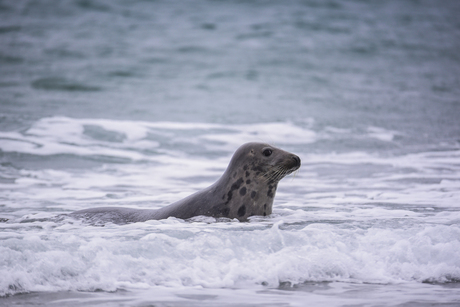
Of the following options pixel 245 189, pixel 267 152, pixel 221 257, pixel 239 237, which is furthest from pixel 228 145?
pixel 221 257

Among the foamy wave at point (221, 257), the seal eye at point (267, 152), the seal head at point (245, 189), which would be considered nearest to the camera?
the foamy wave at point (221, 257)

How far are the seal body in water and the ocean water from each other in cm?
26

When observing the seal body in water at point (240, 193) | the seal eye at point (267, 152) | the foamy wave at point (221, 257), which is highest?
the seal eye at point (267, 152)

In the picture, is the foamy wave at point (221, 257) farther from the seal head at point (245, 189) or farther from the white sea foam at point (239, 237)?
the seal head at point (245, 189)

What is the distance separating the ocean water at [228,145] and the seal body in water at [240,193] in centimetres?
26

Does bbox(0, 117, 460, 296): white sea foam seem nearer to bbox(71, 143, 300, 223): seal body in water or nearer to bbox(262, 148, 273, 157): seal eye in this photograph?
bbox(71, 143, 300, 223): seal body in water

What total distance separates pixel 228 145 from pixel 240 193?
26.4ft

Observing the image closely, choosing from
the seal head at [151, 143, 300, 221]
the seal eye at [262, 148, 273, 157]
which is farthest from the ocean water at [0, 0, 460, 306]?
the seal eye at [262, 148, 273, 157]

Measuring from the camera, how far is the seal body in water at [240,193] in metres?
5.89

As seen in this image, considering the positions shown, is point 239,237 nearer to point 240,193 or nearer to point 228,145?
point 240,193

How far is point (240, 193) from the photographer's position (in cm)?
598

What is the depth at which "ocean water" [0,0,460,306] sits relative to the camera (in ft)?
13.8

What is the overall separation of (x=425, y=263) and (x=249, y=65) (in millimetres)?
22428

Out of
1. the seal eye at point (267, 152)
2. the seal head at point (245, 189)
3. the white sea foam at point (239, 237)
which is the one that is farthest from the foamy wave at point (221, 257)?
the seal eye at point (267, 152)
